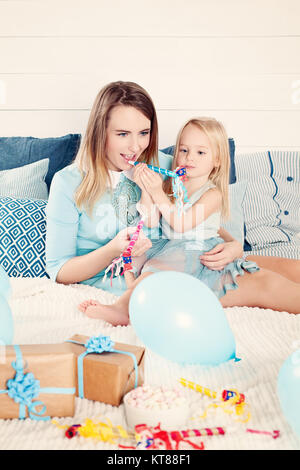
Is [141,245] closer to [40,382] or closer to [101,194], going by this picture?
[101,194]

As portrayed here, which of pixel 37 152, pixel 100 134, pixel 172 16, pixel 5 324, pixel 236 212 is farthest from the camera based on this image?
pixel 172 16

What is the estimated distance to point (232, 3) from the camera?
7.17 feet

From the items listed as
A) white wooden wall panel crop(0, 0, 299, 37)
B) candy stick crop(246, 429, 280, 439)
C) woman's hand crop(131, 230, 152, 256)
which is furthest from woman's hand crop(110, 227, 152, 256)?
white wooden wall panel crop(0, 0, 299, 37)

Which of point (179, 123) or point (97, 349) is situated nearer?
point (97, 349)

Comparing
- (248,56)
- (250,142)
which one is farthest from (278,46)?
(250,142)

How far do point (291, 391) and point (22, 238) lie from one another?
43.5 inches

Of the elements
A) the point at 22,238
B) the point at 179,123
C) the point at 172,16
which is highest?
the point at 172,16

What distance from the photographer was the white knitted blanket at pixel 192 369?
67 cm

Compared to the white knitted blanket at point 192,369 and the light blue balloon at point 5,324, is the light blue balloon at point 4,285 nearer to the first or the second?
the white knitted blanket at point 192,369

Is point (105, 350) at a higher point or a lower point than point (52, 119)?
lower

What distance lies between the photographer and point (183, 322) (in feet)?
2.99

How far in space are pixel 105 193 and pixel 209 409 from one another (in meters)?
0.97

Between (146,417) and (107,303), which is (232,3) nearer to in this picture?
(107,303)

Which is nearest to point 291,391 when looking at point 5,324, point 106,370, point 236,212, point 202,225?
point 106,370
